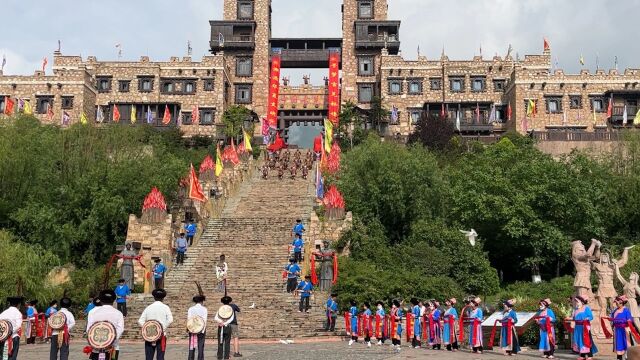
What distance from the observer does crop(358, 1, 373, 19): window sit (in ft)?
223

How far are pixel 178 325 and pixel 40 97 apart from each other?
44971 mm

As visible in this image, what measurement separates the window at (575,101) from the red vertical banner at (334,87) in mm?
18765

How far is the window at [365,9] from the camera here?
2671 inches

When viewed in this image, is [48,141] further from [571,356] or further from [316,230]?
[571,356]

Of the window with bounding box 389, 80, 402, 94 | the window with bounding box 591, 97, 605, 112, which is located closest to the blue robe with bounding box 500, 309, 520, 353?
the window with bounding box 591, 97, 605, 112

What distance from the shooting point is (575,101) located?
59.7m

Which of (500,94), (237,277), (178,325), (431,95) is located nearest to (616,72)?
(500,94)

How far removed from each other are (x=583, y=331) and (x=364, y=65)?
53.5 metres

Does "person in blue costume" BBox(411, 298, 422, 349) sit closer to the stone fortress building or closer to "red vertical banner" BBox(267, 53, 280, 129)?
the stone fortress building

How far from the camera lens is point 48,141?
1379 inches

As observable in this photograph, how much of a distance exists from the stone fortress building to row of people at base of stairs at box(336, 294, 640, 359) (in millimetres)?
40556

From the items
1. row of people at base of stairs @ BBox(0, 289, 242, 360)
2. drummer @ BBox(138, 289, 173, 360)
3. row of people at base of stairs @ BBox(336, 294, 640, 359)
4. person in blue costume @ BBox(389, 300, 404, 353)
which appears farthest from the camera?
person in blue costume @ BBox(389, 300, 404, 353)

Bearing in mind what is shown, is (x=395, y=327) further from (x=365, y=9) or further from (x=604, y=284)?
(x=365, y=9)

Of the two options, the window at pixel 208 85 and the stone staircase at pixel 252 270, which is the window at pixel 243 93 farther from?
the stone staircase at pixel 252 270
